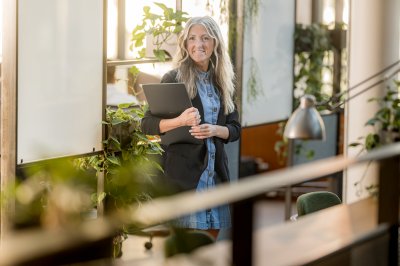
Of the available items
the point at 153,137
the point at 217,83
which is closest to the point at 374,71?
the point at 217,83

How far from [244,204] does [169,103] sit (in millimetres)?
3058

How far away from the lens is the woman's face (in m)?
5.68

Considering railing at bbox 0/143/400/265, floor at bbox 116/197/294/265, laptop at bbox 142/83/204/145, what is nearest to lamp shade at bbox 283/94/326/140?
floor at bbox 116/197/294/265

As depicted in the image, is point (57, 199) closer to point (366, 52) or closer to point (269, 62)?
point (269, 62)

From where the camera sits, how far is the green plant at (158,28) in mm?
5609

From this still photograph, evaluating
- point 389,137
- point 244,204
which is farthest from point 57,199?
point 389,137

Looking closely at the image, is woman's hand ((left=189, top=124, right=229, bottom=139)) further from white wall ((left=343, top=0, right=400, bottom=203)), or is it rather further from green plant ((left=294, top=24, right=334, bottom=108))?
white wall ((left=343, top=0, right=400, bottom=203))

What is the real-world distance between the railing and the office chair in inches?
30.1

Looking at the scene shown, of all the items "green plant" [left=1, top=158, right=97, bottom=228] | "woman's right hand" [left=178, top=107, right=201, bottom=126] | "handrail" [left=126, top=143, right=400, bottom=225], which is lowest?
"woman's right hand" [left=178, top=107, right=201, bottom=126]

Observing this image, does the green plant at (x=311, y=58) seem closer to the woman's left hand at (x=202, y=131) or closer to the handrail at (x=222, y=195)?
the woman's left hand at (x=202, y=131)

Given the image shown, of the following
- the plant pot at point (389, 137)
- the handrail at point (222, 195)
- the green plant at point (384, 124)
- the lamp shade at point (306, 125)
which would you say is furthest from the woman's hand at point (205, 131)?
the handrail at point (222, 195)

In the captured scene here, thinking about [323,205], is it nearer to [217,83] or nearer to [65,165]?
[217,83]

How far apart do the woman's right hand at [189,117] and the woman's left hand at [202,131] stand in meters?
0.06

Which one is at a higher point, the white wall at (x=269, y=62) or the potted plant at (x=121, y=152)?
the white wall at (x=269, y=62)
